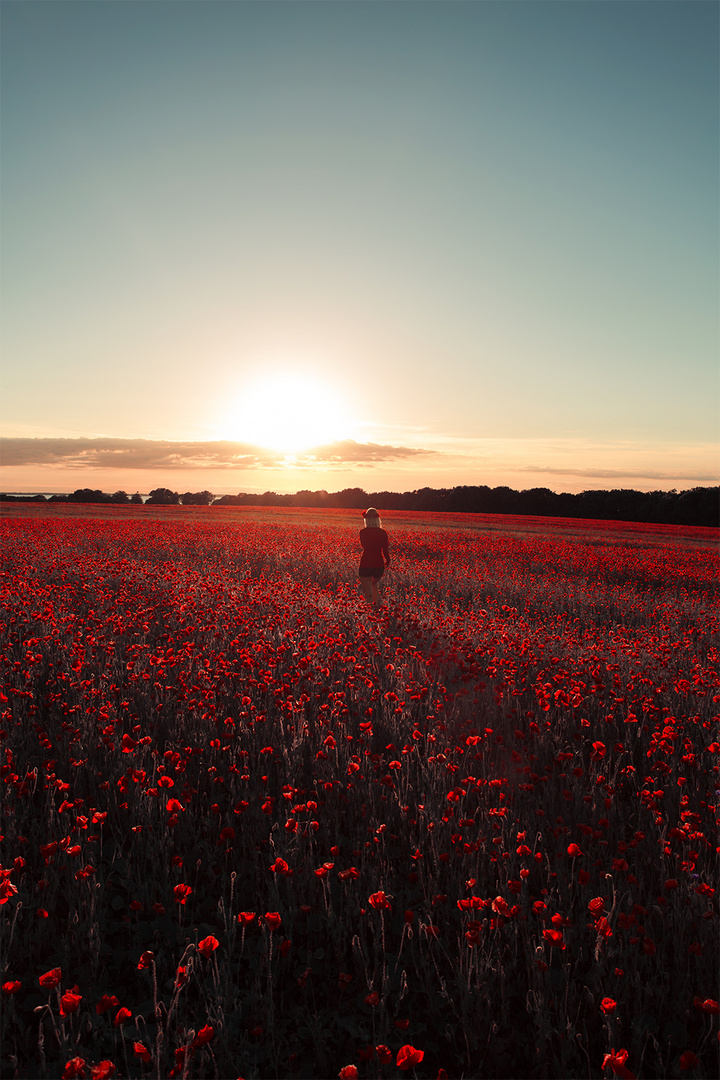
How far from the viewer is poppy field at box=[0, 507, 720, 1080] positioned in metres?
2.34

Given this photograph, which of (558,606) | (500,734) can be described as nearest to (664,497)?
(558,606)

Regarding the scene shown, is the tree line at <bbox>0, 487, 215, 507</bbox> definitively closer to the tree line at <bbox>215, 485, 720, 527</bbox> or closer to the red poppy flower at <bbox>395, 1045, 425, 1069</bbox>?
the tree line at <bbox>215, 485, 720, 527</bbox>

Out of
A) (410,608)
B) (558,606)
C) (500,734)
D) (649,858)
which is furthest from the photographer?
(558,606)

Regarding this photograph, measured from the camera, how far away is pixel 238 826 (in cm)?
369

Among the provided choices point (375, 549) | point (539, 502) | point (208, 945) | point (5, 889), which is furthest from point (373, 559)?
point (539, 502)

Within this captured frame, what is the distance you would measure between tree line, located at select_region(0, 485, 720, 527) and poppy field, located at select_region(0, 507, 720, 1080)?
187 ft

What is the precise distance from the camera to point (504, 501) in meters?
71.0

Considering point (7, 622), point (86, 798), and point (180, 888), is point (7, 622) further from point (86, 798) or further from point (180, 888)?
point (180, 888)

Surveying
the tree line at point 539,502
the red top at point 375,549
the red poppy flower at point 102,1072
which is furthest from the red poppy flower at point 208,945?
the tree line at point 539,502

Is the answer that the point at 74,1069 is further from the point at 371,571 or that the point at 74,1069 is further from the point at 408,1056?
the point at 371,571

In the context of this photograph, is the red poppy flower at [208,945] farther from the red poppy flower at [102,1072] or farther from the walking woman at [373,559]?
the walking woman at [373,559]

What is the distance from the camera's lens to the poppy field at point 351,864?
7.68 feet

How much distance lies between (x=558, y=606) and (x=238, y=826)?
9.29 metres

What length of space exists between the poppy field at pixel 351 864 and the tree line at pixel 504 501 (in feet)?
187
